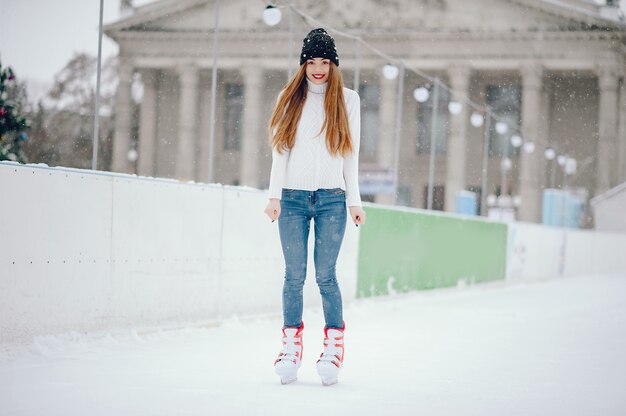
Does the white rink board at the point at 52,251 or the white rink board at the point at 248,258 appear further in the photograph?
the white rink board at the point at 248,258

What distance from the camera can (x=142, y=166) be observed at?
37.6 m

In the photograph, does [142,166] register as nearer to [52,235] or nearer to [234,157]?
[234,157]

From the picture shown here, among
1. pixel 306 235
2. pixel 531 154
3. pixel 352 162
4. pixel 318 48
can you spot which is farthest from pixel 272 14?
pixel 531 154

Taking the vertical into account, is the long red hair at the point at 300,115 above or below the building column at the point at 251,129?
below

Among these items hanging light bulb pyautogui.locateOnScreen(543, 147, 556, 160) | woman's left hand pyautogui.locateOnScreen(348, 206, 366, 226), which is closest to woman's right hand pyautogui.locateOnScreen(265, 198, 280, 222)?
woman's left hand pyautogui.locateOnScreen(348, 206, 366, 226)

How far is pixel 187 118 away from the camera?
134 ft

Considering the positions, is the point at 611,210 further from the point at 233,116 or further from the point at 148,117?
the point at 148,117

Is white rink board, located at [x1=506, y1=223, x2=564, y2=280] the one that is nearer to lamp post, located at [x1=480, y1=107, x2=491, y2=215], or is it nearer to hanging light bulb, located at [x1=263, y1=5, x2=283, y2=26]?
lamp post, located at [x1=480, y1=107, x2=491, y2=215]

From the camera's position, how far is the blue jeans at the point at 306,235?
4.30 meters

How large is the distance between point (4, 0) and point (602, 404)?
4.53 meters

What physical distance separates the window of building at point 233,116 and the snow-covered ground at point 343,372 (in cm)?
3176

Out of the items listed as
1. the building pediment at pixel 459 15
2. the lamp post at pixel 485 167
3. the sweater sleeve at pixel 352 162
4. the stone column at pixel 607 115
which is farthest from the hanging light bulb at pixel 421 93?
the stone column at pixel 607 115

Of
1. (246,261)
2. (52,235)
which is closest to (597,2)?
(246,261)

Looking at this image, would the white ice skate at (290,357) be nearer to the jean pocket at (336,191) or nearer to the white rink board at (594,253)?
the jean pocket at (336,191)
